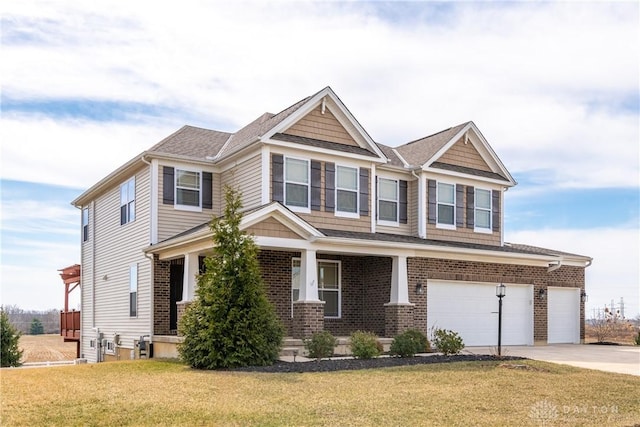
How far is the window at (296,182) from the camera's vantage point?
19.8m

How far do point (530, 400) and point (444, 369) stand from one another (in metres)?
3.47

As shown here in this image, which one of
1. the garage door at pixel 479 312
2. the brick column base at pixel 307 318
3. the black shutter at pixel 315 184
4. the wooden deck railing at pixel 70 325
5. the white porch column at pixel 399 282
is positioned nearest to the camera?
the brick column base at pixel 307 318

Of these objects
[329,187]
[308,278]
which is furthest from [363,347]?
[329,187]

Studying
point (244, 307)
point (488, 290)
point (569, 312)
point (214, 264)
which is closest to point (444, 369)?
point (244, 307)

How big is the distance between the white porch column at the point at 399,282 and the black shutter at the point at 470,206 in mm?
4935

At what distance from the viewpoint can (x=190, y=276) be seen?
18078 mm

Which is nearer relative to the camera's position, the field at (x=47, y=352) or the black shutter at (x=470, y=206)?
the black shutter at (x=470, y=206)

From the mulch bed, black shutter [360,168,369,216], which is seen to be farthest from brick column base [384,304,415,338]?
black shutter [360,168,369,216]

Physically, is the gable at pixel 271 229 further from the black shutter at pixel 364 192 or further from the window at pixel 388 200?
the window at pixel 388 200

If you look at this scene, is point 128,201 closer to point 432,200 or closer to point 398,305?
point 398,305

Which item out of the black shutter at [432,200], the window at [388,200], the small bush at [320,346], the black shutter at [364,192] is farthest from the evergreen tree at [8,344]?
the black shutter at [432,200]

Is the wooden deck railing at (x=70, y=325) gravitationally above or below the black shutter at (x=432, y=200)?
below

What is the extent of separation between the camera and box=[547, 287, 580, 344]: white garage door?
24.8 metres

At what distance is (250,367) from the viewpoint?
14336 millimetres
